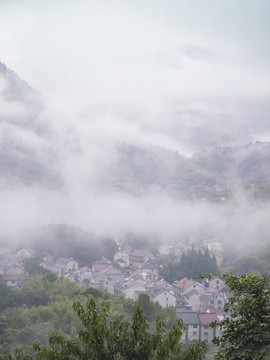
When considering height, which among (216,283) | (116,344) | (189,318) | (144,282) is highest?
(216,283)

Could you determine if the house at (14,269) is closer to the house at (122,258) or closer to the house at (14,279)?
the house at (14,279)

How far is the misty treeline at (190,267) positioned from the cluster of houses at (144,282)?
4.15 feet

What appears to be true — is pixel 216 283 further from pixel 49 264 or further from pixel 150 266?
pixel 49 264

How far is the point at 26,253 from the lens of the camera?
46.4 m

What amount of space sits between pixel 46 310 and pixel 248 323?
60.1ft

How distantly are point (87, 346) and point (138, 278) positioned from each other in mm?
31966

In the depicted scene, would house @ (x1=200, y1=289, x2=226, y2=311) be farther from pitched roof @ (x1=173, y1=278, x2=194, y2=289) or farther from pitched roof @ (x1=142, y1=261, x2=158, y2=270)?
pitched roof @ (x1=142, y1=261, x2=158, y2=270)

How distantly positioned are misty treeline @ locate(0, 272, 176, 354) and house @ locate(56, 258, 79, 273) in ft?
44.9

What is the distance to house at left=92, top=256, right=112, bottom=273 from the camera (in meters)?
41.2

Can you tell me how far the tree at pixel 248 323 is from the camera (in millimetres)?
5186

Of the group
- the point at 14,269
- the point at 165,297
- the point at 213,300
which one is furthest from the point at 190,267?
the point at 14,269

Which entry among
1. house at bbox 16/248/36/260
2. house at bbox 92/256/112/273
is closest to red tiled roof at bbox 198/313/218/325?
house at bbox 92/256/112/273

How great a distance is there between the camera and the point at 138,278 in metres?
36.8

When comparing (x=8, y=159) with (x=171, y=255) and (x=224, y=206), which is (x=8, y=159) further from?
(x=171, y=255)
